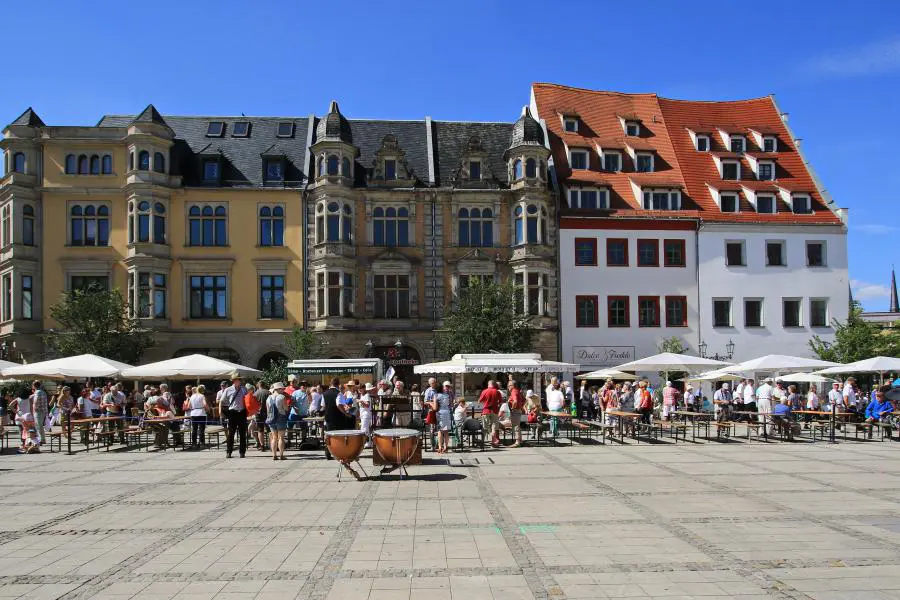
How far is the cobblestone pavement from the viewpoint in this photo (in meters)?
7.73

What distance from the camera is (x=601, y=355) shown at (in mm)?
41312

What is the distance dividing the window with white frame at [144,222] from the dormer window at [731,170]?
2939 centimetres

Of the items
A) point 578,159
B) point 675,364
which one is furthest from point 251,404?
point 578,159

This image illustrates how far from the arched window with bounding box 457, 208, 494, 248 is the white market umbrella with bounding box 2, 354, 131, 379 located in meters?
19.7

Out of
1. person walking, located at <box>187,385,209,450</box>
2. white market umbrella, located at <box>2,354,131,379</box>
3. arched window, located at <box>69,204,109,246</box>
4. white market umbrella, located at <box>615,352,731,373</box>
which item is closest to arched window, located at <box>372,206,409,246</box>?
arched window, located at <box>69,204,109,246</box>

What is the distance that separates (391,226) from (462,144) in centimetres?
625

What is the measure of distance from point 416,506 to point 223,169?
31782mm

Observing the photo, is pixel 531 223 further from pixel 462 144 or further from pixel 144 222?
Answer: pixel 144 222

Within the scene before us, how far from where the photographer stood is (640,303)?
138 ft

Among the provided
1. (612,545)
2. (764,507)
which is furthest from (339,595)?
(764,507)

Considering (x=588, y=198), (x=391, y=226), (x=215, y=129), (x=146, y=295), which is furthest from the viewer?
(x=215, y=129)

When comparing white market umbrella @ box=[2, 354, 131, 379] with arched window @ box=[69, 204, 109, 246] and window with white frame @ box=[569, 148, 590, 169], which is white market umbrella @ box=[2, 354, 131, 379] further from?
window with white frame @ box=[569, 148, 590, 169]

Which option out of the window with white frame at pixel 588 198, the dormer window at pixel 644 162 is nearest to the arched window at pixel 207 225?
the window with white frame at pixel 588 198

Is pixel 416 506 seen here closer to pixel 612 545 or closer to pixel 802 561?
pixel 612 545
